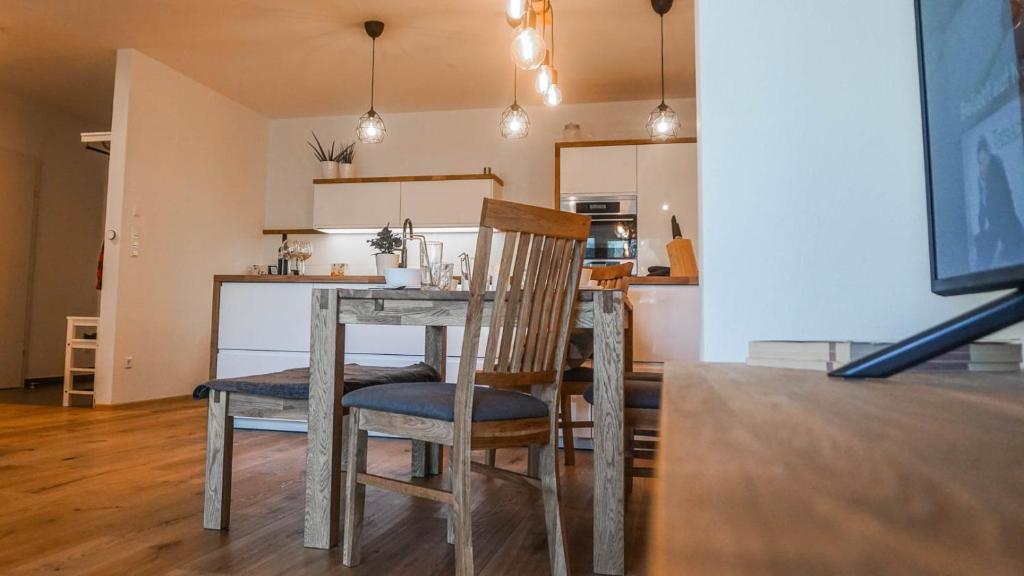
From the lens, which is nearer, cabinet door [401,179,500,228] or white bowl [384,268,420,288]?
white bowl [384,268,420,288]

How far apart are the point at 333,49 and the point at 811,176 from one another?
430 cm

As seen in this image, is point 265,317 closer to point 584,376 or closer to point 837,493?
point 584,376

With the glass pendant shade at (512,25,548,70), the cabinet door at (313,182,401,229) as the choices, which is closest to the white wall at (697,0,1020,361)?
the glass pendant shade at (512,25,548,70)

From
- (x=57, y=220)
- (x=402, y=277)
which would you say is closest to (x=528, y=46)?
(x=402, y=277)

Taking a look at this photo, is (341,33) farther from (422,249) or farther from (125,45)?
(422,249)

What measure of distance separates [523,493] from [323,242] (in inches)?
171

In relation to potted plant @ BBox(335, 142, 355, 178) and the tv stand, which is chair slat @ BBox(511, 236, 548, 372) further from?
potted plant @ BBox(335, 142, 355, 178)

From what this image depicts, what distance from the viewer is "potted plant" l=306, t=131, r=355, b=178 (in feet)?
19.2

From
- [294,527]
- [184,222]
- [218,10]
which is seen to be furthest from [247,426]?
[218,10]

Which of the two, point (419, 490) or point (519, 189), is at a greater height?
point (519, 189)

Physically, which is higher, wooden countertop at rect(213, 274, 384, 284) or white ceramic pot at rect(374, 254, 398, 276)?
wooden countertop at rect(213, 274, 384, 284)

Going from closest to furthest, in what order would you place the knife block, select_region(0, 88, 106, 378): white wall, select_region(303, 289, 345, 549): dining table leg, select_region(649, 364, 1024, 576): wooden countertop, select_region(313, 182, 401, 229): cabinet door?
1. select_region(649, 364, 1024, 576): wooden countertop
2. select_region(303, 289, 345, 549): dining table leg
3. the knife block
4. select_region(313, 182, 401, 229): cabinet door
5. select_region(0, 88, 106, 378): white wall

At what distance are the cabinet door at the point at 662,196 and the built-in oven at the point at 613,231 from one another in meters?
0.06

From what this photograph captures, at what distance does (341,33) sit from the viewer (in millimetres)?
4387
